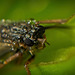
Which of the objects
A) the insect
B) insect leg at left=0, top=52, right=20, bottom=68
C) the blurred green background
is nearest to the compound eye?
the insect

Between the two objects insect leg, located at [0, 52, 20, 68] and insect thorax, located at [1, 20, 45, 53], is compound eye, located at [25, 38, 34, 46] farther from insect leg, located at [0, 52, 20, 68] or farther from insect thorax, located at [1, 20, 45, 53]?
insect leg, located at [0, 52, 20, 68]

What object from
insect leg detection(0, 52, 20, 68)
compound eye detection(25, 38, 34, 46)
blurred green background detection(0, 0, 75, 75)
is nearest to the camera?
blurred green background detection(0, 0, 75, 75)

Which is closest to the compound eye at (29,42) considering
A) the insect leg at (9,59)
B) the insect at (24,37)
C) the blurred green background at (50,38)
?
the insect at (24,37)

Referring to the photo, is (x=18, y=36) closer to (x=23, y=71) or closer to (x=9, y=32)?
(x=9, y=32)

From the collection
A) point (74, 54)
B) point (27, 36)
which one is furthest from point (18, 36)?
point (74, 54)

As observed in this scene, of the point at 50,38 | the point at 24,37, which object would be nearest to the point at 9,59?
the point at 24,37
